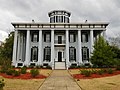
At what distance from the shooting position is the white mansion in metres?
30.6

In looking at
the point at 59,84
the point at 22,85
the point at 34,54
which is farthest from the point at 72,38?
the point at 22,85

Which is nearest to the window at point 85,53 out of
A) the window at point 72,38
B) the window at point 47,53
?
the window at point 72,38

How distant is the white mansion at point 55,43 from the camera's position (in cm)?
3058

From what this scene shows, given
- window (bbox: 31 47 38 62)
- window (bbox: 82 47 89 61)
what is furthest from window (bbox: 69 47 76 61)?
window (bbox: 31 47 38 62)

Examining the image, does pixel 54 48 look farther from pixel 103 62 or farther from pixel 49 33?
pixel 103 62

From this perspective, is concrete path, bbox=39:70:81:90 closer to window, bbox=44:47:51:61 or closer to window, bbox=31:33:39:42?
window, bbox=44:47:51:61

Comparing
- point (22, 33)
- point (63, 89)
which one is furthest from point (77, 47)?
point (63, 89)

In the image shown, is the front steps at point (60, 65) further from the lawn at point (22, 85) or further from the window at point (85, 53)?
the lawn at point (22, 85)

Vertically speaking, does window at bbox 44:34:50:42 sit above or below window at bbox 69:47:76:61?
above

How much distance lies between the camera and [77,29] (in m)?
30.9

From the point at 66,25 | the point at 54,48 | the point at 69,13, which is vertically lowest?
the point at 54,48

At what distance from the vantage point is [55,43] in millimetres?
32531

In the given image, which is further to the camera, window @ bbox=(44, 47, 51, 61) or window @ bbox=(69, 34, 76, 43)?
window @ bbox=(69, 34, 76, 43)

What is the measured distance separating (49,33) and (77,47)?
6580 millimetres
